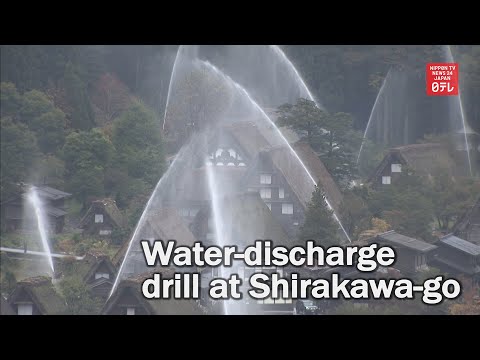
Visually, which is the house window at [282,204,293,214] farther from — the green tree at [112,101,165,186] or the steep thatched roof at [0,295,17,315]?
the steep thatched roof at [0,295,17,315]

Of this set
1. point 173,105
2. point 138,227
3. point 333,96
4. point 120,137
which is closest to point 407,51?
point 333,96

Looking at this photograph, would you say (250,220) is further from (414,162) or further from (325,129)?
(414,162)

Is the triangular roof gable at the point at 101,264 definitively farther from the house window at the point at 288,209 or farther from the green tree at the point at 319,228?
the house window at the point at 288,209

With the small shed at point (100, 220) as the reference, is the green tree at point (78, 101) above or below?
above

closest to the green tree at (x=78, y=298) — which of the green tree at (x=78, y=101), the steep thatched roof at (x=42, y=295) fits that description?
the steep thatched roof at (x=42, y=295)

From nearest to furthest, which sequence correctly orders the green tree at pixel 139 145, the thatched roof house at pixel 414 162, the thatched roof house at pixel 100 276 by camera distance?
1. the thatched roof house at pixel 100 276
2. the green tree at pixel 139 145
3. the thatched roof house at pixel 414 162

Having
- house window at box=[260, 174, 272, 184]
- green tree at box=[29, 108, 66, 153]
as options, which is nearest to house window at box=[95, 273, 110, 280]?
house window at box=[260, 174, 272, 184]
